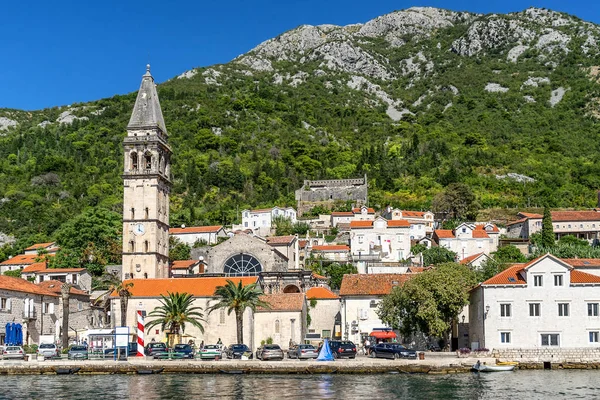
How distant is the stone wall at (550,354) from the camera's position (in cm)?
5638

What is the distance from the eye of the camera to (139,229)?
280 feet

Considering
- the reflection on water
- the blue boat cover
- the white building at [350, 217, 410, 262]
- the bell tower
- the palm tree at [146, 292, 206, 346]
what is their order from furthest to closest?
the white building at [350, 217, 410, 262] → the bell tower → the palm tree at [146, 292, 206, 346] → the blue boat cover → the reflection on water

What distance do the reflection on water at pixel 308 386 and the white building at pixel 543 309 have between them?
242 inches

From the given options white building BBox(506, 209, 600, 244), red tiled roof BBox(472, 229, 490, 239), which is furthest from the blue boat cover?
white building BBox(506, 209, 600, 244)

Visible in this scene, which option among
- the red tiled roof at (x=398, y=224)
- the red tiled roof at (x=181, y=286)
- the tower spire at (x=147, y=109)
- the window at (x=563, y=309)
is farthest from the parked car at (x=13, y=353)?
the red tiled roof at (x=398, y=224)

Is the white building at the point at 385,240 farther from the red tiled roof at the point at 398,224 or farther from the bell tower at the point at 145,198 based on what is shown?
the bell tower at the point at 145,198

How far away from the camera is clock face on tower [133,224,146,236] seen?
85.3 metres

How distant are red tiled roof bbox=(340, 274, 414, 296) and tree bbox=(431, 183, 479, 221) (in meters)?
66.9

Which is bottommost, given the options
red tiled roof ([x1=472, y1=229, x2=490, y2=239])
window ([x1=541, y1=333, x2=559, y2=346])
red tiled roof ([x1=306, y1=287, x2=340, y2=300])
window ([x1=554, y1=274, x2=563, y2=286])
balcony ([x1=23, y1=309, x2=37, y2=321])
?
window ([x1=541, y1=333, x2=559, y2=346])

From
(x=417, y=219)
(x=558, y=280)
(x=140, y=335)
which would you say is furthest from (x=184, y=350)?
(x=417, y=219)

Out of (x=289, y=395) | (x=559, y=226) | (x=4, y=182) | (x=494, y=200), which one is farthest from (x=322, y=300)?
(x=4, y=182)

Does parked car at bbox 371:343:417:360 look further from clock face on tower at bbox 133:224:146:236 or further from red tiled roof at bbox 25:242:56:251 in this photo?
red tiled roof at bbox 25:242:56:251

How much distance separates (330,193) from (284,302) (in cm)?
9137

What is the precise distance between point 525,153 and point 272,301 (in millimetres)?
132788
